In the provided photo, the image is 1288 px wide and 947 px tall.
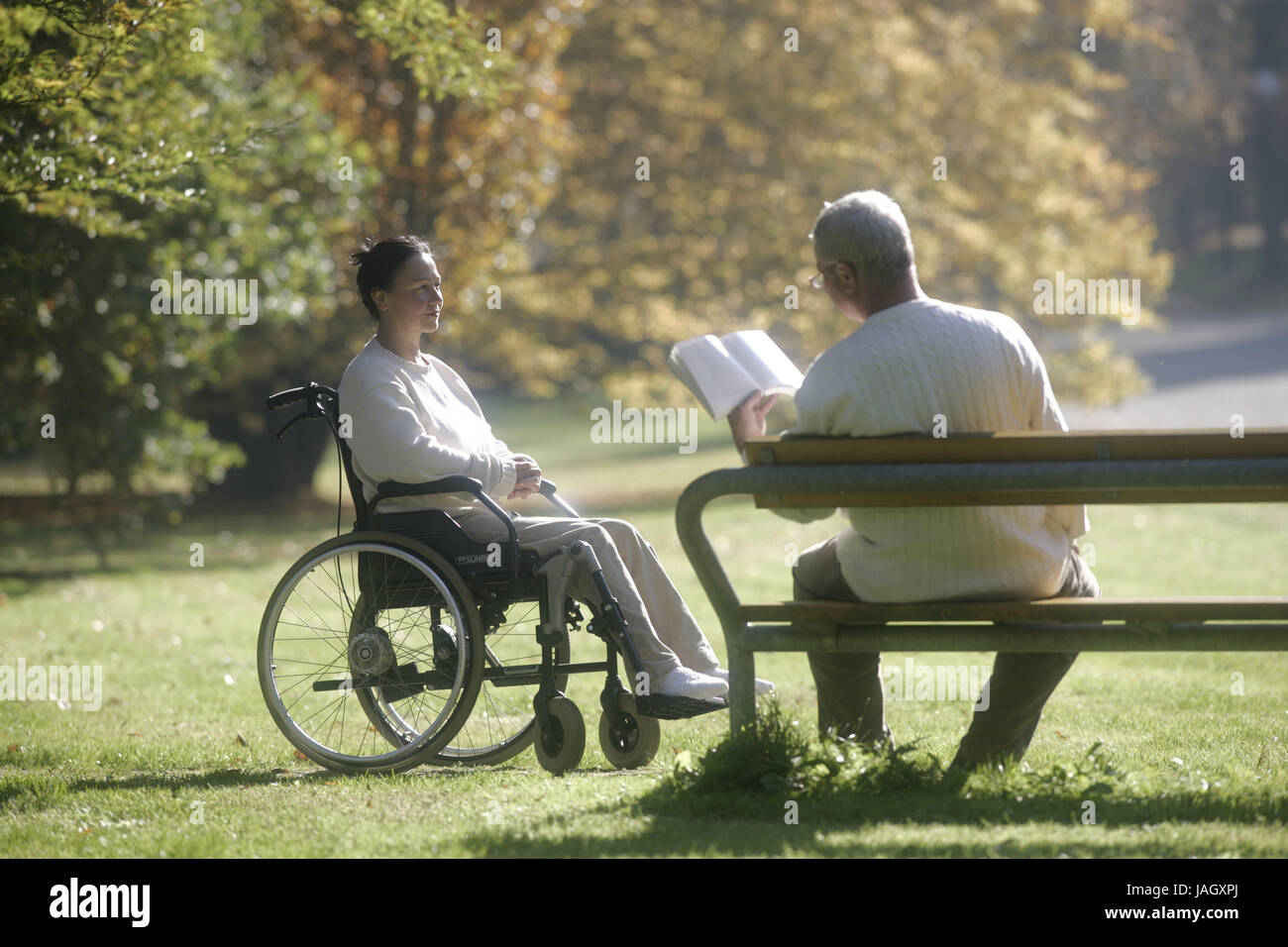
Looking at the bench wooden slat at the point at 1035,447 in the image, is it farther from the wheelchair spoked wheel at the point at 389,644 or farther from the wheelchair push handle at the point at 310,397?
the wheelchair push handle at the point at 310,397

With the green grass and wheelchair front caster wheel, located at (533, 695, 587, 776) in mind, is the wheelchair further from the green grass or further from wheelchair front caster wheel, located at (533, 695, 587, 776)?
the green grass

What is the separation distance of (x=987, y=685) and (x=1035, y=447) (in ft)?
3.05

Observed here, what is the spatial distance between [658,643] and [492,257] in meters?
12.4

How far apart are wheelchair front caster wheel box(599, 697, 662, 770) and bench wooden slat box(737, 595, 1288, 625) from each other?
3.50ft

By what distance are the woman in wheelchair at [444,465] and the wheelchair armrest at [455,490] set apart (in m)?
0.03

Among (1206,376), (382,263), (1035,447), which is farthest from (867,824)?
(1206,376)

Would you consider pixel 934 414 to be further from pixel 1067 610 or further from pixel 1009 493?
pixel 1067 610

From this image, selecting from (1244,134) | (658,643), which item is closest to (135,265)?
(658,643)

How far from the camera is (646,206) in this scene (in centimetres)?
2027

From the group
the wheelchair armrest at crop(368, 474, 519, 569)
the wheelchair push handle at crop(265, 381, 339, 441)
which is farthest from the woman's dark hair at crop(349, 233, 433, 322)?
the wheelchair armrest at crop(368, 474, 519, 569)

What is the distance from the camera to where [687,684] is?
15.6ft

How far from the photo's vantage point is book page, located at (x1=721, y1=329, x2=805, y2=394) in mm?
4293
